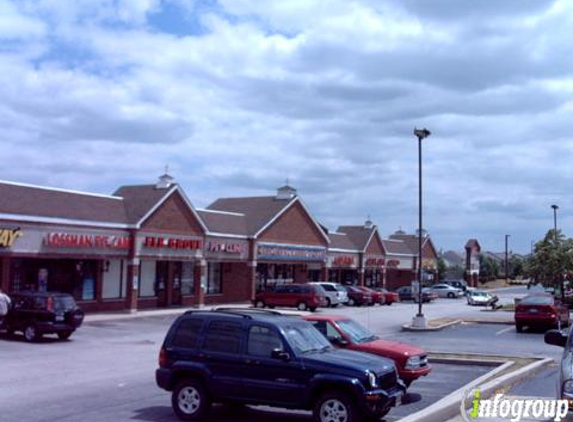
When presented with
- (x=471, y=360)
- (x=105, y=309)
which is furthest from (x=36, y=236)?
(x=471, y=360)

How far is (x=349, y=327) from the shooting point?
1593 centimetres

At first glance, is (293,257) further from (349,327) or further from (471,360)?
(349,327)

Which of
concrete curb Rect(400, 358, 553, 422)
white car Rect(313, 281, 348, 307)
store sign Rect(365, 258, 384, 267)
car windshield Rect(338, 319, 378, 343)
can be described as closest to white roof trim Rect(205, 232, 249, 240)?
white car Rect(313, 281, 348, 307)

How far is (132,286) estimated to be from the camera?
127 ft

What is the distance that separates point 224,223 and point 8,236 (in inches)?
809

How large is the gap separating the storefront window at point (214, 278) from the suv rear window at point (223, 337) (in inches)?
1437

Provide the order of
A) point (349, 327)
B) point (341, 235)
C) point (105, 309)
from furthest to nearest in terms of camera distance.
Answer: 1. point (341, 235)
2. point (105, 309)
3. point (349, 327)

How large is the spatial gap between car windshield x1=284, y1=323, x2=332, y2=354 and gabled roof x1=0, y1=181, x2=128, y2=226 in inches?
881

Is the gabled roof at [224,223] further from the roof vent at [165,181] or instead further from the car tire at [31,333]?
the car tire at [31,333]

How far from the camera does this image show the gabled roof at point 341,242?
65438 millimetres

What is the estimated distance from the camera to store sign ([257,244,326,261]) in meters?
51.7

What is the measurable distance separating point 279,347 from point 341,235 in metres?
57.9

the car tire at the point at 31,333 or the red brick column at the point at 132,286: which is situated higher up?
the red brick column at the point at 132,286

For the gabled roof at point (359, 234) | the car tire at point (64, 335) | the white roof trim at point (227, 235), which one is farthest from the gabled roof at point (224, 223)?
the car tire at point (64, 335)
